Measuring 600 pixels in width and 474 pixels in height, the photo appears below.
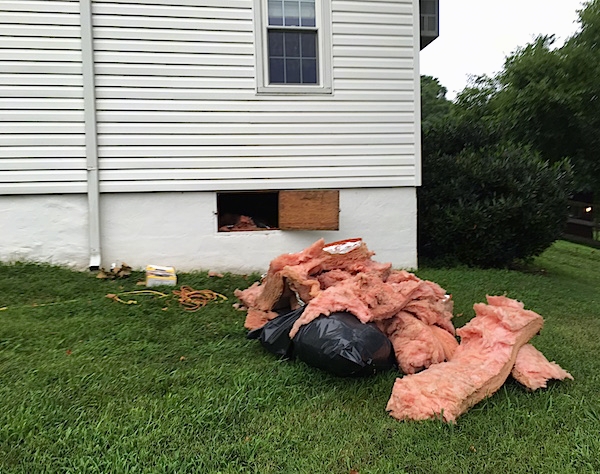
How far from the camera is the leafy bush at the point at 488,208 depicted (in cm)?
689

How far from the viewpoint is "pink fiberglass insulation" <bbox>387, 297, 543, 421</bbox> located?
254cm

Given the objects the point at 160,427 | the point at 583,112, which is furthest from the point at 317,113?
the point at 583,112

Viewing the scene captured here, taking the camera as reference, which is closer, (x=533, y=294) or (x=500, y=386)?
(x=500, y=386)

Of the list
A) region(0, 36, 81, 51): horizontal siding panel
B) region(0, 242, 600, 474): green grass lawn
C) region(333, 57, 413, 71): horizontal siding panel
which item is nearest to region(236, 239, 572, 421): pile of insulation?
region(0, 242, 600, 474): green grass lawn

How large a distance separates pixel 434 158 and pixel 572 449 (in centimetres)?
582

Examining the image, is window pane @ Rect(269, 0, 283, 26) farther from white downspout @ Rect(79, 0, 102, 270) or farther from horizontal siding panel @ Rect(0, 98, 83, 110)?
horizontal siding panel @ Rect(0, 98, 83, 110)

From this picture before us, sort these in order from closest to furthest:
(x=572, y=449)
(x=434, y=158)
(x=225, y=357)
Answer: (x=572, y=449) → (x=225, y=357) → (x=434, y=158)

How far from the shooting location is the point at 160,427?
93.9 inches

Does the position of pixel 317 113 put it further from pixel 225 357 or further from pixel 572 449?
pixel 572 449

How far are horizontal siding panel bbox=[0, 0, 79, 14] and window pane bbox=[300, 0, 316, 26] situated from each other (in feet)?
8.68

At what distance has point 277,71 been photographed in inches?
240

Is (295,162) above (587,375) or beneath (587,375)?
above

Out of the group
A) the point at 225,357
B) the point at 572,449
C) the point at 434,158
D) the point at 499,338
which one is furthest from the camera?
the point at 434,158

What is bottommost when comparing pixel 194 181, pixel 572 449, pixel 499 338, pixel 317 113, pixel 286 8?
pixel 572 449
